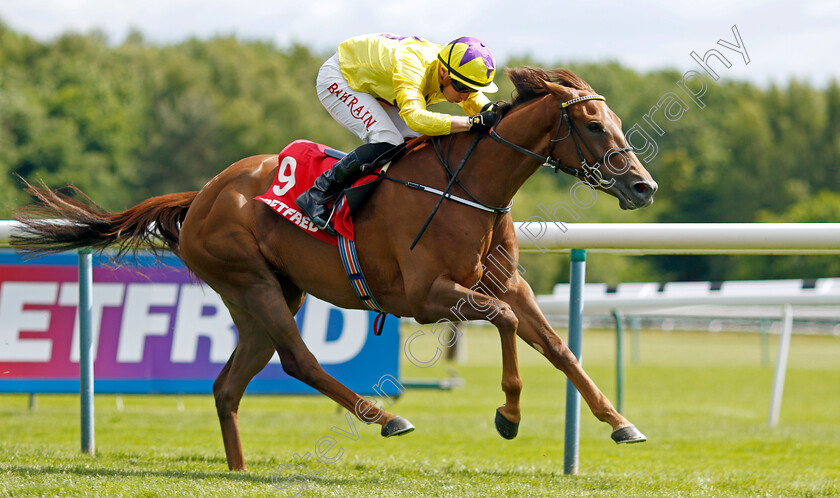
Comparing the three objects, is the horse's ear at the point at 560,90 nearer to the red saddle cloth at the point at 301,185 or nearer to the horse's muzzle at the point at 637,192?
the horse's muzzle at the point at 637,192

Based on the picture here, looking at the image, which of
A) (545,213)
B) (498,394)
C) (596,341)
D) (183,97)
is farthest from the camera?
(183,97)

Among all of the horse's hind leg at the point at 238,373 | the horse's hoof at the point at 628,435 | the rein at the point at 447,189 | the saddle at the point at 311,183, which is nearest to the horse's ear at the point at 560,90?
the rein at the point at 447,189

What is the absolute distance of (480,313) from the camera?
13.0ft

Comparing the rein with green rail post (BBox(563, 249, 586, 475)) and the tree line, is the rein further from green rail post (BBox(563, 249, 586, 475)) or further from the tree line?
the tree line

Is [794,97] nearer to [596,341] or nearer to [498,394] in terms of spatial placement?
[596,341]

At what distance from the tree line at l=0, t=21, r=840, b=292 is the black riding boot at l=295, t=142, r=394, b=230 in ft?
110

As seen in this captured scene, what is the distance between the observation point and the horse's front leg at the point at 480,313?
396 cm

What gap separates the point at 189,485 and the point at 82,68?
52271 millimetres

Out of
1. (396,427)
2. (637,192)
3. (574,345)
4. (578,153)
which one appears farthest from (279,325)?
(637,192)

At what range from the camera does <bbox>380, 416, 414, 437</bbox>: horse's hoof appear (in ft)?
12.9

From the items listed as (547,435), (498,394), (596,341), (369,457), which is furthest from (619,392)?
(596,341)

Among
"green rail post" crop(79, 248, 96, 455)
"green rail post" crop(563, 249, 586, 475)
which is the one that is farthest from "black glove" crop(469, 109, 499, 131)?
"green rail post" crop(79, 248, 96, 455)

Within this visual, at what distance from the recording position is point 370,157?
14.1 feet

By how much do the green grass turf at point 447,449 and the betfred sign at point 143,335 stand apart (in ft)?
1.39
